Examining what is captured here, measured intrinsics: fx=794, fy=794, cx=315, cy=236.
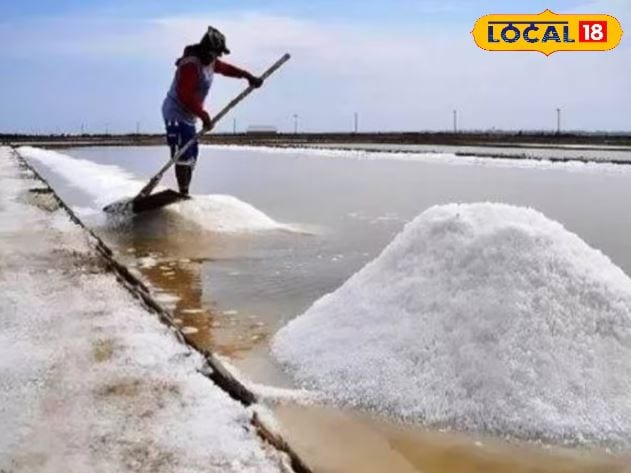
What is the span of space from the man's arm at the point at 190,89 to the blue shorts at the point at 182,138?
1.13ft

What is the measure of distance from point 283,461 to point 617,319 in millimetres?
1514

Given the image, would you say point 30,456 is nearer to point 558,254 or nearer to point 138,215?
point 558,254

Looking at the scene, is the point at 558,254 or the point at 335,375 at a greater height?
the point at 558,254

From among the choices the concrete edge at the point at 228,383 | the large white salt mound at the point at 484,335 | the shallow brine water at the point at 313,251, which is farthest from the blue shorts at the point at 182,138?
the large white salt mound at the point at 484,335

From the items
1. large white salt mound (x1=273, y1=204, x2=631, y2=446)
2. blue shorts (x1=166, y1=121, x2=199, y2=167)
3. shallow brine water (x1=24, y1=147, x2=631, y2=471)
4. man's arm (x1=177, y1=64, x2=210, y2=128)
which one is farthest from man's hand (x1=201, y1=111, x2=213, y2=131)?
large white salt mound (x1=273, y1=204, x2=631, y2=446)

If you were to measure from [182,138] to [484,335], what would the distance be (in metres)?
5.53

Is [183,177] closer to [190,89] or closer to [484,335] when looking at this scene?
[190,89]

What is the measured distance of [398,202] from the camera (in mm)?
11102

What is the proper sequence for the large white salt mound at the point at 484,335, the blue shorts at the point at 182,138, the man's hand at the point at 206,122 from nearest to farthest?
the large white salt mound at the point at 484,335 < the man's hand at the point at 206,122 < the blue shorts at the point at 182,138

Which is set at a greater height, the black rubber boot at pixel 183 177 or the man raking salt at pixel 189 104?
the man raking salt at pixel 189 104

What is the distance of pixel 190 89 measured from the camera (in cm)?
753

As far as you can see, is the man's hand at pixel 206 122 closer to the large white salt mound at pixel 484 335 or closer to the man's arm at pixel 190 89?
the man's arm at pixel 190 89

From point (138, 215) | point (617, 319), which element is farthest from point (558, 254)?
point (138, 215)

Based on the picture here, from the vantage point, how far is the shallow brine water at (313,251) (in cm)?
249
